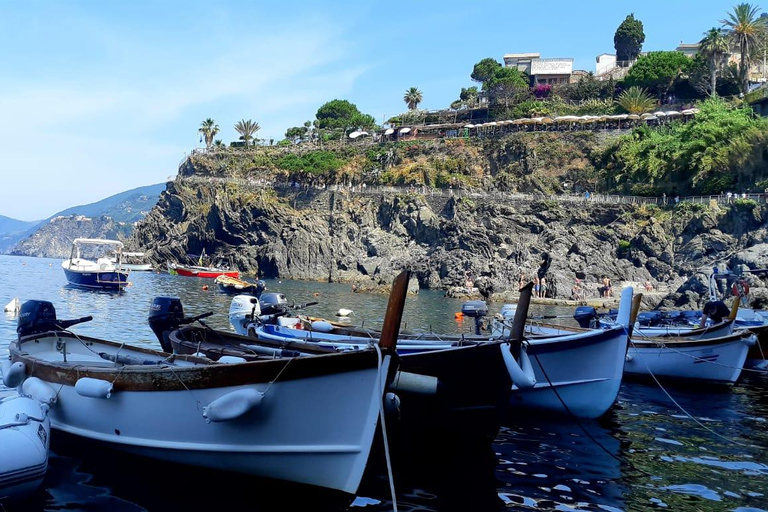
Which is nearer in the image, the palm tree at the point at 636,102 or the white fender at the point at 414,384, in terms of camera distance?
the white fender at the point at 414,384

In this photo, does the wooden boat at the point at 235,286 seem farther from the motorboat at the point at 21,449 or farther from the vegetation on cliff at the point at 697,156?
the vegetation on cliff at the point at 697,156

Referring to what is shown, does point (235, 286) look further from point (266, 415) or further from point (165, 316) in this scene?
point (266, 415)

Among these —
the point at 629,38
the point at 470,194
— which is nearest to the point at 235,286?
the point at 470,194

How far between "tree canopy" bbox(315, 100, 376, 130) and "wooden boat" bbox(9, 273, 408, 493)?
354 feet

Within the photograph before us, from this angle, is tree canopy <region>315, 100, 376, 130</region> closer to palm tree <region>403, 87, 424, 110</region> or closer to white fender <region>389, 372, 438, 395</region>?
palm tree <region>403, 87, 424, 110</region>

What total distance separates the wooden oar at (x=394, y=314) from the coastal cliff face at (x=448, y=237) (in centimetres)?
4234

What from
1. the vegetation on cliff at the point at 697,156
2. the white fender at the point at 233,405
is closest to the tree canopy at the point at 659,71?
the vegetation on cliff at the point at 697,156

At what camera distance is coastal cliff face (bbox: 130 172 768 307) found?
57438 millimetres

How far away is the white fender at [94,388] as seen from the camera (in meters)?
8.84

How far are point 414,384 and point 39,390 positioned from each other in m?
5.83

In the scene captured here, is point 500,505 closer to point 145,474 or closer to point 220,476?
point 220,476

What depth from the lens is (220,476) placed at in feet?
27.8

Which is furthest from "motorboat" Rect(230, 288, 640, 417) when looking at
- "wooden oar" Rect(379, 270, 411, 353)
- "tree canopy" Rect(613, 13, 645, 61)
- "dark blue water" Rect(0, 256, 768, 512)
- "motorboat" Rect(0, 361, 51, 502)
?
"tree canopy" Rect(613, 13, 645, 61)

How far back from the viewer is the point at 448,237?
74375 millimetres
